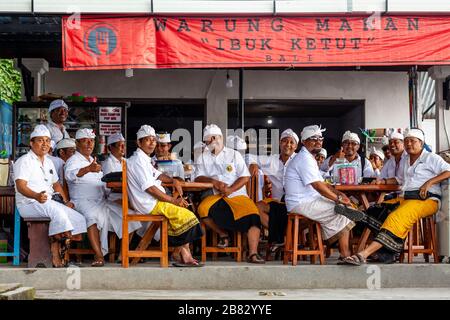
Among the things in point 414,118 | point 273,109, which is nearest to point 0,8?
point 414,118

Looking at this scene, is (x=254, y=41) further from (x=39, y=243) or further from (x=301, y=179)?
(x=39, y=243)

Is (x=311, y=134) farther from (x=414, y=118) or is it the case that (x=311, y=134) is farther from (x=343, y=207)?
(x=414, y=118)

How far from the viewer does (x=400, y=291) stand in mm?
7840

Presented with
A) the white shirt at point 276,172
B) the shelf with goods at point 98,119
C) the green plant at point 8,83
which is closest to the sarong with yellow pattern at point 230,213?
the white shirt at point 276,172

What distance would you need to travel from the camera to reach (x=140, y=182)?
8.09 m

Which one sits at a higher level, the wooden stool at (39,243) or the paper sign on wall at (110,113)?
the paper sign on wall at (110,113)

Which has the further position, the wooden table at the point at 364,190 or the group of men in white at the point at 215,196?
the wooden table at the point at 364,190

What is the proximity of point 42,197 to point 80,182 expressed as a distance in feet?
2.91

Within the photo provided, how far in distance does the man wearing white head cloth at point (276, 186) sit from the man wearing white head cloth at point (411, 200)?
975mm

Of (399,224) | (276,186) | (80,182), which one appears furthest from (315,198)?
(80,182)

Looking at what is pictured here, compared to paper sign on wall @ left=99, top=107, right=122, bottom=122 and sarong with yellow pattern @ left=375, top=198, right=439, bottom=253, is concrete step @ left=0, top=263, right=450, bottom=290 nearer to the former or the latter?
sarong with yellow pattern @ left=375, top=198, right=439, bottom=253

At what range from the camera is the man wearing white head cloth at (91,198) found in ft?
28.4

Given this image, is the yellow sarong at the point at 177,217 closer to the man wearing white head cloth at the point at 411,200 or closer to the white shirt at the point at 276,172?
the man wearing white head cloth at the point at 411,200

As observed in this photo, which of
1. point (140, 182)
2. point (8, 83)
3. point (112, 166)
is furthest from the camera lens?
point (8, 83)
